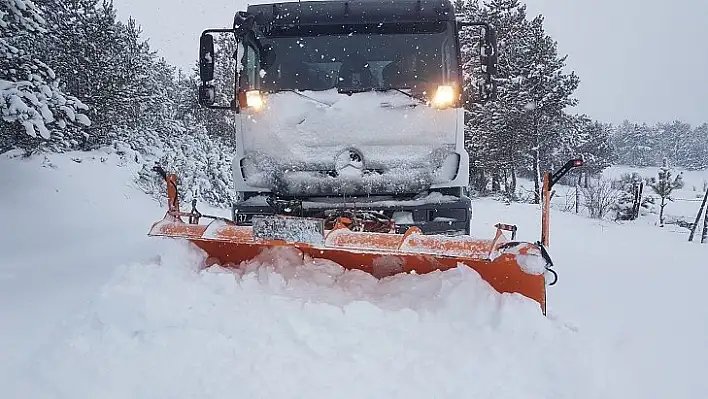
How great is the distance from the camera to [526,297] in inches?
126

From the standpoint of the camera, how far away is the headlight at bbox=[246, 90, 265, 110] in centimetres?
466

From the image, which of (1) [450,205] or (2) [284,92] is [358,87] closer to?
(2) [284,92]

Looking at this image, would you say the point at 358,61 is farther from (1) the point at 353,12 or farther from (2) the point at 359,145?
(2) the point at 359,145

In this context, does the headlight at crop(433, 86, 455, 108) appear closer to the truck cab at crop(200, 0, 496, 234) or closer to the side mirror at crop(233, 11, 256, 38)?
the truck cab at crop(200, 0, 496, 234)

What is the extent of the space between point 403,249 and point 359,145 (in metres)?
1.53

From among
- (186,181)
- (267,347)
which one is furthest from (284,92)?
(186,181)

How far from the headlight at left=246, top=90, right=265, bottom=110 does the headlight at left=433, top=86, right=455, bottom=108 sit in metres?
1.47

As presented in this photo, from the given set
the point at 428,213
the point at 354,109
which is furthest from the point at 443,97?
the point at 428,213

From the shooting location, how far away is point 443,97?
4539mm

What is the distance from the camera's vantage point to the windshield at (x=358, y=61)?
4.62m

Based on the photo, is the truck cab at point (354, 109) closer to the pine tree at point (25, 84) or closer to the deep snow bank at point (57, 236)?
the deep snow bank at point (57, 236)

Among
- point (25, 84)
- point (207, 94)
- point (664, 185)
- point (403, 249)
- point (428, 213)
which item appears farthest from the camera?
point (664, 185)

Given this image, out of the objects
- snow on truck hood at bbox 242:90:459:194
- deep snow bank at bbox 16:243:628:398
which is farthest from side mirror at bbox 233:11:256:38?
deep snow bank at bbox 16:243:628:398

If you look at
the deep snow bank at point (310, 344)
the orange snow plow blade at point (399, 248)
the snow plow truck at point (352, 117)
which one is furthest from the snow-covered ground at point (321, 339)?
the snow plow truck at point (352, 117)
